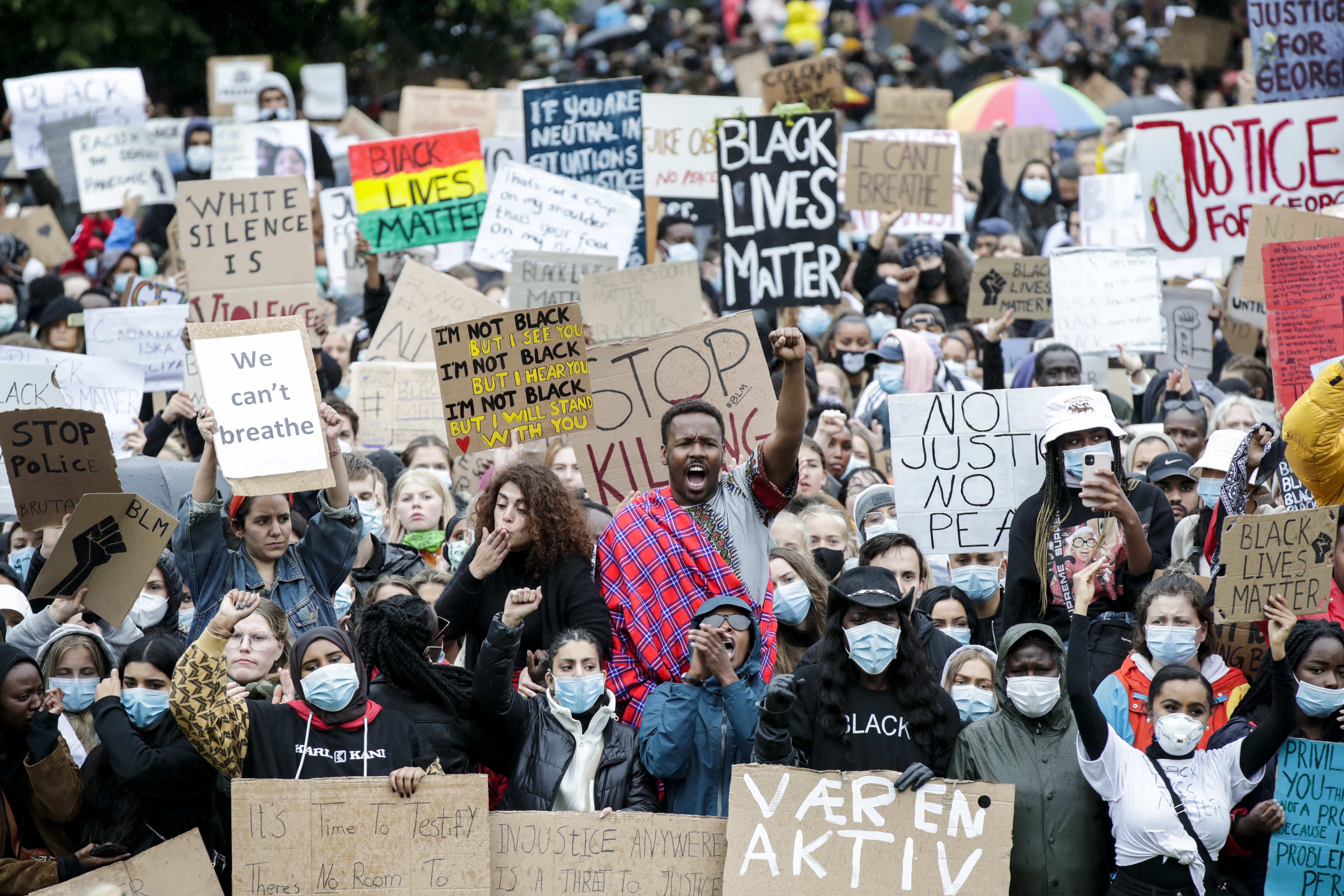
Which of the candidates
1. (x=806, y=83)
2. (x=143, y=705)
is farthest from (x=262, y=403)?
(x=806, y=83)

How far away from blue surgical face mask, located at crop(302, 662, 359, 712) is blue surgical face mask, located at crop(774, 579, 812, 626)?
1694mm

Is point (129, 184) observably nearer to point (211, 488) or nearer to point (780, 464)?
point (211, 488)

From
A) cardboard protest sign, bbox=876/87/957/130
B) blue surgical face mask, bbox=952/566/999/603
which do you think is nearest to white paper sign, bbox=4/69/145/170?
cardboard protest sign, bbox=876/87/957/130

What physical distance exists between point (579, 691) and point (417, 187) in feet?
22.2

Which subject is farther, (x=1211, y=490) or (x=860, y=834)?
(x=1211, y=490)

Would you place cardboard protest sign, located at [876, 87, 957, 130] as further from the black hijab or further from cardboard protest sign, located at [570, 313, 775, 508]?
the black hijab

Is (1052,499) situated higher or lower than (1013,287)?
lower

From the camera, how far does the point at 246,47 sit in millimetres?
20906

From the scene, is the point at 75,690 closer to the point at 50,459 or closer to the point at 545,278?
the point at 50,459

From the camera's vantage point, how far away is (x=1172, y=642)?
547cm

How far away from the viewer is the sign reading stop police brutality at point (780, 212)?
976 centimetres

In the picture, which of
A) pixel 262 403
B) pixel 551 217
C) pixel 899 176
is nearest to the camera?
pixel 262 403

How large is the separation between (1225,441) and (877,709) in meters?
3.03

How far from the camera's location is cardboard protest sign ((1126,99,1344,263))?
33.1 ft
